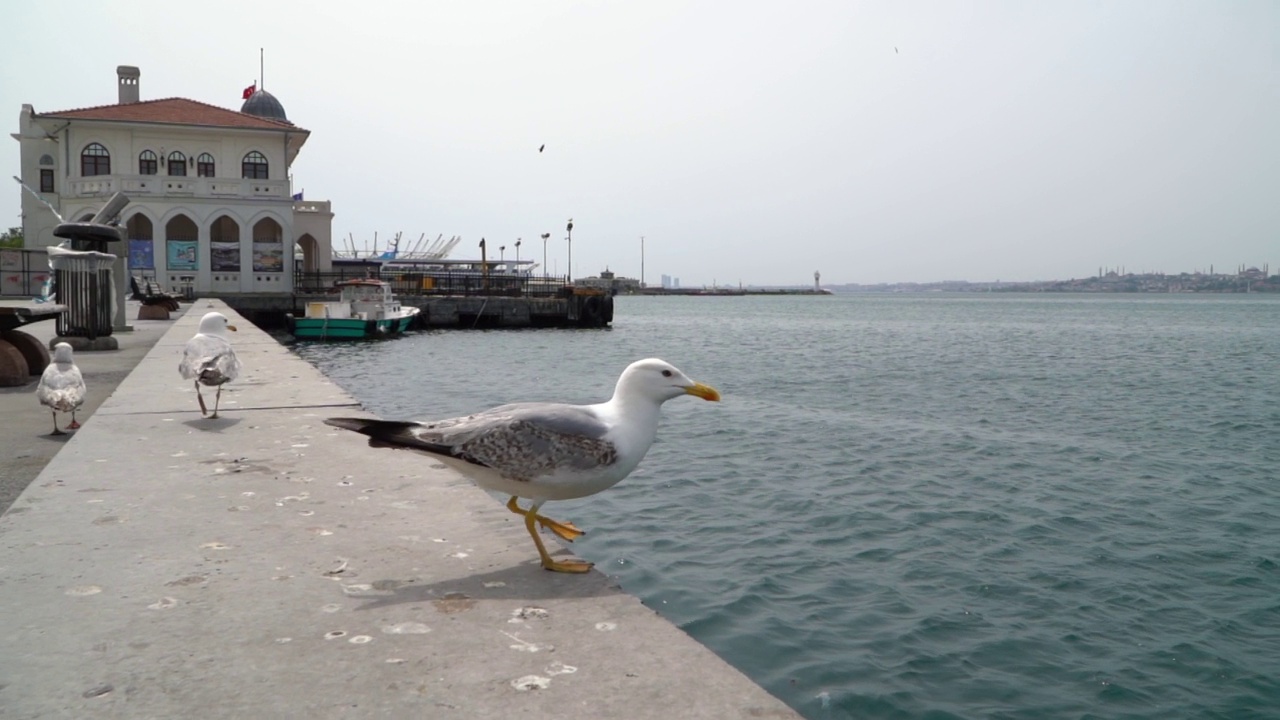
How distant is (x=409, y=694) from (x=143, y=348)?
15.7 metres

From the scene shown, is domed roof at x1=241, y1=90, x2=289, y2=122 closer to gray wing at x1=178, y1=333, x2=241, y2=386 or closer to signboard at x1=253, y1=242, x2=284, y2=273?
signboard at x1=253, y1=242, x2=284, y2=273

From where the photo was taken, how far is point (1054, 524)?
372 inches

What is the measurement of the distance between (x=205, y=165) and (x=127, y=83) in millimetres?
12729

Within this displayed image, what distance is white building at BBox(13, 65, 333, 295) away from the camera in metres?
45.0

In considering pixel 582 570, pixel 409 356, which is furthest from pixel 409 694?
pixel 409 356

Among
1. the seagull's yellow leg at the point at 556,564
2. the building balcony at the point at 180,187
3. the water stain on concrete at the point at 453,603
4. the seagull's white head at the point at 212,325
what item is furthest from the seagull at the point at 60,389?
the building balcony at the point at 180,187

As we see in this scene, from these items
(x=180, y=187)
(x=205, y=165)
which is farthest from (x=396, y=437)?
(x=205, y=165)

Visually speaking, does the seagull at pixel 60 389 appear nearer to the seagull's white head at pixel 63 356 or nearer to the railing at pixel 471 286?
the seagull's white head at pixel 63 356

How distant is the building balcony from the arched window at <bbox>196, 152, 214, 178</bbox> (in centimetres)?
328

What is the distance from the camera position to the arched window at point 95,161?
47094mm

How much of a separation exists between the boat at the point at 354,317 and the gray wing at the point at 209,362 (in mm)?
30926

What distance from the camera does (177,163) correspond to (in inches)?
1907

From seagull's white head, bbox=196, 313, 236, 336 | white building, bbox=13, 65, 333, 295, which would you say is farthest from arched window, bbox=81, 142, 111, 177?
seagull's white head, bbox=196, 313, 236, 336

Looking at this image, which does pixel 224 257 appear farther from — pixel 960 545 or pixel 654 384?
pixel 654 384
